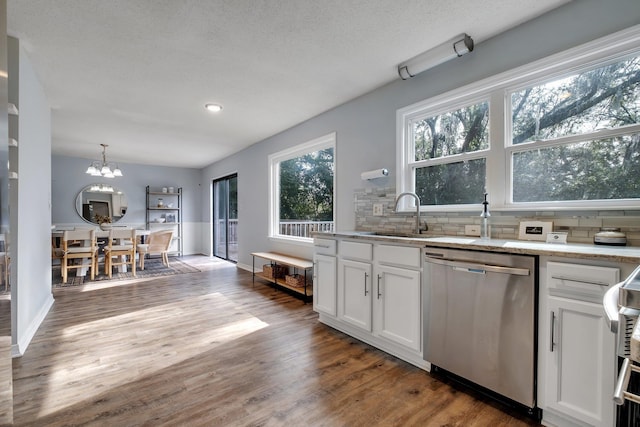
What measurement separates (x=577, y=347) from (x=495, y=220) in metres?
1.01

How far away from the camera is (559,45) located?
1.95 metres

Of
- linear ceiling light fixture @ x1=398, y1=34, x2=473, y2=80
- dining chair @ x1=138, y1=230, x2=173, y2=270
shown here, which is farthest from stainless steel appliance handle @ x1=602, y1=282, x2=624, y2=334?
dining chair @ x1=138, y1=230, x2=173, y2=270

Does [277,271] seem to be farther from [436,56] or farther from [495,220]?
[436,56]

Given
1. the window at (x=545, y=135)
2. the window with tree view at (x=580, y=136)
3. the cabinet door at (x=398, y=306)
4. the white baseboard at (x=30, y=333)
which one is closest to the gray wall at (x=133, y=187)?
the white baseboard at (x=30, y=333)

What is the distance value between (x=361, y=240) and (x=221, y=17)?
192 cm

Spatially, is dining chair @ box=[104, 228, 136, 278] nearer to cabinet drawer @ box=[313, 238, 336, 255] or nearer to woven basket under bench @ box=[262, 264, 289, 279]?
woven basket under bench @ box=[262, 264, 289, 279]

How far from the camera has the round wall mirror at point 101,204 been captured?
707cm

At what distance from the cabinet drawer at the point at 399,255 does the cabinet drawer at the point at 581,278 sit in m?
0.77

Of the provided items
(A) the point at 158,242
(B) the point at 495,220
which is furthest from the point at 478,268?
(A) the point at 158,242

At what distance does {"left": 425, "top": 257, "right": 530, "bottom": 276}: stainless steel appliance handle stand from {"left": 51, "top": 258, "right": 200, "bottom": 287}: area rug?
4.99 meters

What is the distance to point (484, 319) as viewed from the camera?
5.78ft

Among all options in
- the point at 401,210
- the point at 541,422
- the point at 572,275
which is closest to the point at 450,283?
the point at 572,275

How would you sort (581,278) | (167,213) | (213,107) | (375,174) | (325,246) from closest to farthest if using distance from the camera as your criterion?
1. (581,278)
2. (325,246)
3. (375,174)
4. (213,107)
5. (167,213)

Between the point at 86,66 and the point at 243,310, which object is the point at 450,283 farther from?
the point at 86,66
